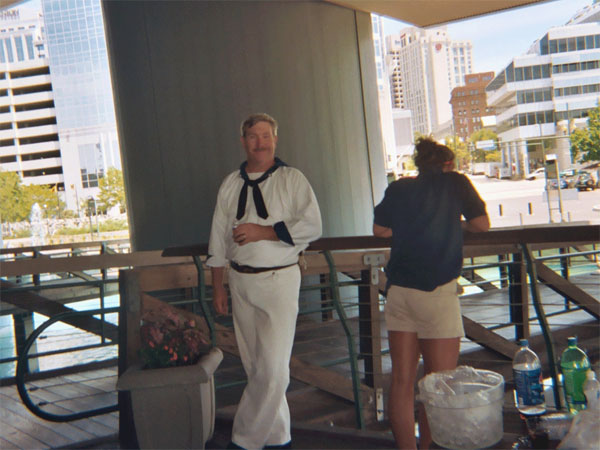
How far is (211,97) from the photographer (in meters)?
6.60

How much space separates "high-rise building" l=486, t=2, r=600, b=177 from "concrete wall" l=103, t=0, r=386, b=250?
391 cm

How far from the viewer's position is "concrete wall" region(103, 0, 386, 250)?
6.33 meters

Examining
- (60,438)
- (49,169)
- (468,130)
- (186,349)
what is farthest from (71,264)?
(468,130)

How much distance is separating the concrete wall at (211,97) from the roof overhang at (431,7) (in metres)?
0.35

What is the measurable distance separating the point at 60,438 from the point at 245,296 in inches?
58.2

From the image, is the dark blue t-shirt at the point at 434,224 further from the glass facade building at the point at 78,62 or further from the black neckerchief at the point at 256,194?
the glass facade building at the point at 78,62

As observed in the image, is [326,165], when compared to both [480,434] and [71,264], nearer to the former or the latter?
[71,264]

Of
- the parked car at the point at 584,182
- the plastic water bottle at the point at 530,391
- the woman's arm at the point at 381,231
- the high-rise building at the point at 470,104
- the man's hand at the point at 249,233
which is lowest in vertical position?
the plastic water bottle at the point at 530,391

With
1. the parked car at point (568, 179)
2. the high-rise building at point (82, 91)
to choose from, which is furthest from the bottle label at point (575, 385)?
the parked car at point (568, 179)

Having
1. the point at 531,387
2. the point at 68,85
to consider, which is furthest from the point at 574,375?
the point at 68,85

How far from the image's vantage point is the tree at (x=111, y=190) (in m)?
8.05

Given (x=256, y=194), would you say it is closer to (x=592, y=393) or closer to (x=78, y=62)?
(x=592, y=393)

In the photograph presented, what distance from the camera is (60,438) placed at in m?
3.24

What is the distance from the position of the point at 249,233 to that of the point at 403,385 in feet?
2.63
